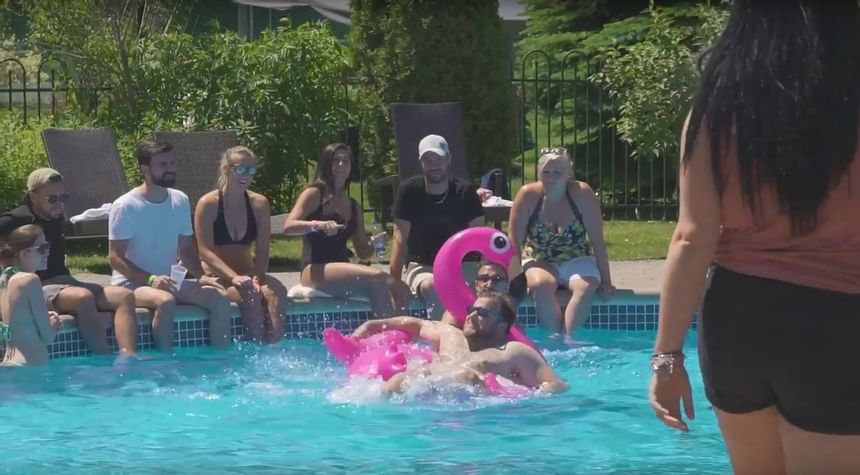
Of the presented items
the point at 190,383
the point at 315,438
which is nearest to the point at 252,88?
the point at 190,383

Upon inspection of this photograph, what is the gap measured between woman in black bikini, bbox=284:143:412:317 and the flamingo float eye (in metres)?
0.99

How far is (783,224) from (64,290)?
567cm

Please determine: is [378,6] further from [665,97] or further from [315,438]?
[315,438]

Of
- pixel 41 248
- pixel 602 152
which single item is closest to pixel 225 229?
pixel 41 248

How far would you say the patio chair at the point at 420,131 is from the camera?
11.5 metres

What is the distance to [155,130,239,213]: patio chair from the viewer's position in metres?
10.8

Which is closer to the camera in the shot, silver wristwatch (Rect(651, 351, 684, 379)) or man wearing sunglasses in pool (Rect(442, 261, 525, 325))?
silver wristwatch (Rect(651, 351, 684, 379))

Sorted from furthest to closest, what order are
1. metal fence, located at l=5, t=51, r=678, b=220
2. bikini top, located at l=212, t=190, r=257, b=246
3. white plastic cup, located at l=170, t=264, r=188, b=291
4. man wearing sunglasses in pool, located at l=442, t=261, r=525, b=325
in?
metal fence, located at l=5, t=51, r=678, b=220 → bikini top, located at l=212, t=190, r=257, b=246 → white plastic cup, located at l=170, t=264, r=188, b=291 → man wearing sunglasses in pool, located at l=442, t=261, r=525, b=325

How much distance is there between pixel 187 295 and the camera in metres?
8.33

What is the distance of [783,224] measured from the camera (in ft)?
9.55

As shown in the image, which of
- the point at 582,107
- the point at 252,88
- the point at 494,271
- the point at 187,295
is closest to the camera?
the point at 494,271

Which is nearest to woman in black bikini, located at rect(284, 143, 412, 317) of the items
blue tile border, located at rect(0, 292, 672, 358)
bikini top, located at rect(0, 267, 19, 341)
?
blue tile border, located at rect(0, 292, 672, 358)

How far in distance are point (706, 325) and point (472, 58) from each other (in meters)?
10.2

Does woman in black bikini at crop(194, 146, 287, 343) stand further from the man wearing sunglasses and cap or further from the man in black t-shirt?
the man in black t-shirt
